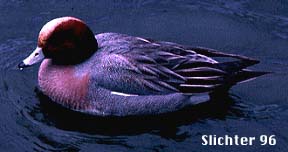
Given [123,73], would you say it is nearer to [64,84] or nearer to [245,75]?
[64,84]

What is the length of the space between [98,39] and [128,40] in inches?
15.5

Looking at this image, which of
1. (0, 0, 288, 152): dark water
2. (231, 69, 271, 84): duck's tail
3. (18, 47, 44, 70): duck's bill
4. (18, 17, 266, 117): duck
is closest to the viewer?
(0, 0, 288, 152): dark water

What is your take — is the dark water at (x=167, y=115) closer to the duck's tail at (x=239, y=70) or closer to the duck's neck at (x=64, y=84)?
the duck's neck at (x=64, y=84)

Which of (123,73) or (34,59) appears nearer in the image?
(123,73)

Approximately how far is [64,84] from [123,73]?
0.74 metres

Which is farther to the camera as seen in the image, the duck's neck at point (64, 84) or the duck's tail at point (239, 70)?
the duck's tail at point (239, 70)

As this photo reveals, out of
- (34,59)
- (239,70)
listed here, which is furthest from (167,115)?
(34,59)

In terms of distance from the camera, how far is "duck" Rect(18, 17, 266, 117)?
25.1 ft

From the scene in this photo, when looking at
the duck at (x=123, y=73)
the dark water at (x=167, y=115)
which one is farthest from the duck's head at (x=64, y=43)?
the dark water at (x=167, y=115)

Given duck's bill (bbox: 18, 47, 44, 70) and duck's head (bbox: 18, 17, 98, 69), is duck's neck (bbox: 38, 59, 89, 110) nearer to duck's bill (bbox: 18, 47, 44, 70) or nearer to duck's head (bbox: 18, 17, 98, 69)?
duck's head (bbox: 18, 17, 98, 69)

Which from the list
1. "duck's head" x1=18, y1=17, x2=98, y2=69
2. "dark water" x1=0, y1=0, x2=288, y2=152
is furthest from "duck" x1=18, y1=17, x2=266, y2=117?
"dark water" x1=0, y1=0, x2=288, y2=152

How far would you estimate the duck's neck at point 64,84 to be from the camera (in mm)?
7707

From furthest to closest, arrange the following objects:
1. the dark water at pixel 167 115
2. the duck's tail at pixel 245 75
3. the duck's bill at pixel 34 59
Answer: the duck's tail at pixel 245 75 → the duck's bill at pixel 34 59 → the dark water at pixel 167 115

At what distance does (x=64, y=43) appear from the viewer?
785cm
